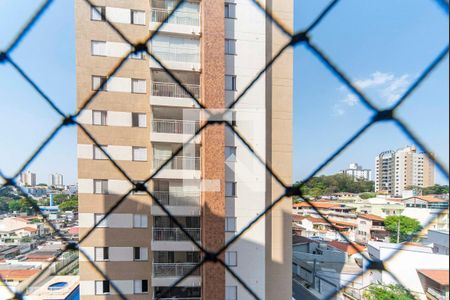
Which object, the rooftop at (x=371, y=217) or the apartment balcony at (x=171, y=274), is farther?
the apartment balcony at (x=171, y=274)

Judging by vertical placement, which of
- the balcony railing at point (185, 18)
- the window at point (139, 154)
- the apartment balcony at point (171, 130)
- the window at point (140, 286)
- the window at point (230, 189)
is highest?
the balcony railing at point (185, 18)

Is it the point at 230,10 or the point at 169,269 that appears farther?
the point at 169,269

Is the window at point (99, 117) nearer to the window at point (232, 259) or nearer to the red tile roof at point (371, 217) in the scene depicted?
the window at point (232, 259)

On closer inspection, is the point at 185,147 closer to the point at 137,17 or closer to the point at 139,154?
the point at 139,154

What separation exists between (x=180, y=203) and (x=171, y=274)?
1.73 feet

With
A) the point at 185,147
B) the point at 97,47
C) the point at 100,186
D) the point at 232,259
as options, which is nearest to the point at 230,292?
the point at 232,259

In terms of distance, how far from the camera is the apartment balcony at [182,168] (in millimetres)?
1326

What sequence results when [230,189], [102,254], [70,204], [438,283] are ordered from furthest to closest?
1. [102,254]
2. [230,189]
3. [70,204]
4. [438,283]

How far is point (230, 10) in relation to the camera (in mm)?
1250

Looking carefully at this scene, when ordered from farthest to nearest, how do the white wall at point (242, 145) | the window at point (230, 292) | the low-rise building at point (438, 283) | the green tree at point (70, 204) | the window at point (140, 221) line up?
the window at point (140, 221)
the window at point (230, 292)
the white wall at point (242, 145)
the green tree at point (70, 204)
the low-rise building at point (438, 283)

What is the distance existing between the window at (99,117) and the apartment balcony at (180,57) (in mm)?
542

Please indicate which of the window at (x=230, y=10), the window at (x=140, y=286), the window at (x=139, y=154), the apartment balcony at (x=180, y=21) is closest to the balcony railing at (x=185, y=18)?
the apartment balcony at (x=180, y=21)

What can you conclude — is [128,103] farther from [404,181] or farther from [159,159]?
[404,181]

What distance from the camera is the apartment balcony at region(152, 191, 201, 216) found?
52.7 inches
